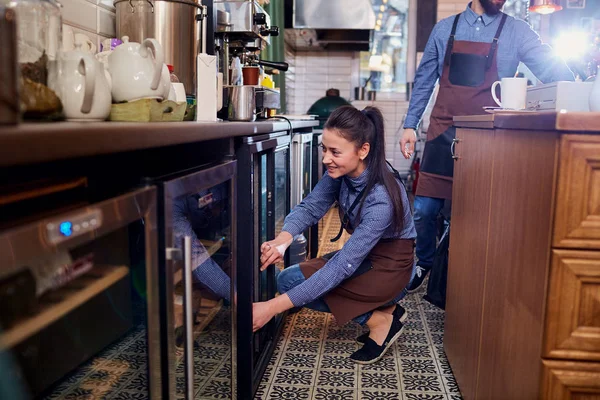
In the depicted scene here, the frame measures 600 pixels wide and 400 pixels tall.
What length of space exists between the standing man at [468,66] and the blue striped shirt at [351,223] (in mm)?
684

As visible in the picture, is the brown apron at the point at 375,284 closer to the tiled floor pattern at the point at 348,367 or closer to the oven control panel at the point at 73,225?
the tiled floor pattern at the point at 348,367

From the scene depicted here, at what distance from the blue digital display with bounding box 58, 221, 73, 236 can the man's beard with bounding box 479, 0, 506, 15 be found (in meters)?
2.59

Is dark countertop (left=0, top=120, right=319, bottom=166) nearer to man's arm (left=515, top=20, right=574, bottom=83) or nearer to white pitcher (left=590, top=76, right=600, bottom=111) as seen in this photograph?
white pitcher (left=590, top=76, right=600, bottom=111)

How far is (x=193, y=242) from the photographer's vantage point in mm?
1314

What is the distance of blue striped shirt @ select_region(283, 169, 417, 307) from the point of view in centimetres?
204

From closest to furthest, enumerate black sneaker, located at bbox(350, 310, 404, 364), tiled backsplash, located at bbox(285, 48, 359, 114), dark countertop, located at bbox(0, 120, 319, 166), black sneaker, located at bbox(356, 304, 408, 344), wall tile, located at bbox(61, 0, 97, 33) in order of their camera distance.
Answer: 1. dark countertop, located at bbox(0, 120, 319, 166)
2. wall tile, located at bbox(61, 0, 97, 33)
3. black sneaker, located at bbox(350, 310, 404, 364)
4. black sneaker, located at bbox(356, 304, 408, 344)
5. tiled backsplash, located at bbox(285, 48, 359, 114)

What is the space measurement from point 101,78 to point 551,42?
657 centimetres

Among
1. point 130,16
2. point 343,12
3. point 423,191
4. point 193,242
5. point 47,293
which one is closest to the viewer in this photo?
point 47,293

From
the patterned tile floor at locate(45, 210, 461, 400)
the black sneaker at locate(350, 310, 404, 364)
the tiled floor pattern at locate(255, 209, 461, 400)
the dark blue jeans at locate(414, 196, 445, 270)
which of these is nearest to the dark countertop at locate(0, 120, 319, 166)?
the patterned tile floor at locate(45, 210, 461, 400)

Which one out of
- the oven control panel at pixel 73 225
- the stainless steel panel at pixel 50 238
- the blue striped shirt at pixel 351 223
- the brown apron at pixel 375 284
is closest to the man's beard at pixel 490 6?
the blue striped shirt at pixel 351 223

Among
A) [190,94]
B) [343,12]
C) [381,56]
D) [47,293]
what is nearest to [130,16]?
[190,94]

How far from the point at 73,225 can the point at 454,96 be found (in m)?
2.49

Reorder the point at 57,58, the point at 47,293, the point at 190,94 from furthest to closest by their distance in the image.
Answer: the point at 190,94 → the point at 57,58 → the point at 47,293

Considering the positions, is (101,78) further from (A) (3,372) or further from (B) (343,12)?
(B) (343,12)
